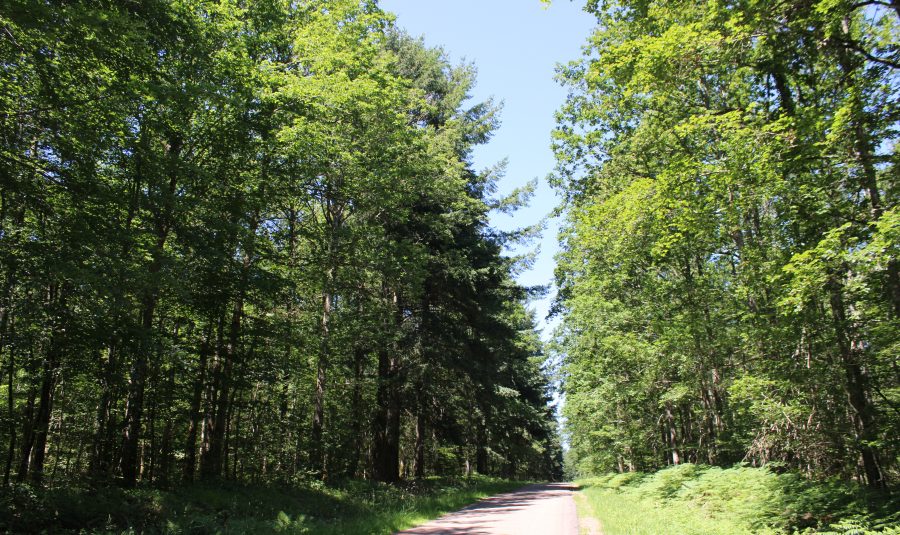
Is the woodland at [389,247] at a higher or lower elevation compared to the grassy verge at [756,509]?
higher

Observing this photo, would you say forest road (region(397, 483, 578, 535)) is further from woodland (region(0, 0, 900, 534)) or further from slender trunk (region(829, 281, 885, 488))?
slender trunk (region(829, 281, 885, 488))

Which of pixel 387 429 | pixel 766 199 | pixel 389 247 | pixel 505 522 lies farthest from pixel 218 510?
pixel 766 199

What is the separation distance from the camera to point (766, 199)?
1223 cm

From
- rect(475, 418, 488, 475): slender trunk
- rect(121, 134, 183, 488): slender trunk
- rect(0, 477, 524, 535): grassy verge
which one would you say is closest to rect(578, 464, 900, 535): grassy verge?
rect(0, 477, 524, 535): grassy verge

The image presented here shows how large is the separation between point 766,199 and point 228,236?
1321 cm

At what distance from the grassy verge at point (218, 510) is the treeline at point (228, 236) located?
66.0 inches

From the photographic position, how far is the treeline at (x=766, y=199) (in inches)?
339

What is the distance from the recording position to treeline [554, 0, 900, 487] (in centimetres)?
861

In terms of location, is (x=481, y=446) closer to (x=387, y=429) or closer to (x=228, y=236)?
(x=387, y=429)

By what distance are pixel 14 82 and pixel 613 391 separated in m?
21.3

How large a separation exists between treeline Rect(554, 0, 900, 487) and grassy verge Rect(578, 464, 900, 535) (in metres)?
1.23

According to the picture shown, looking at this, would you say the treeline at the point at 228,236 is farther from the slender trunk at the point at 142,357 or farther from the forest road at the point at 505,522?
the forest road at the point at 505,522

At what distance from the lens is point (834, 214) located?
30.0 ft

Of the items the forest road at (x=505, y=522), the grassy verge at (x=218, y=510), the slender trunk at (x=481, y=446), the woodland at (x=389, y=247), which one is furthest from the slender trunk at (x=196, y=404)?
the slender trunk at (x=481, y=446)
